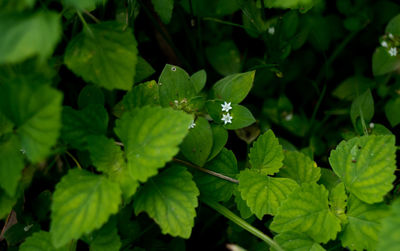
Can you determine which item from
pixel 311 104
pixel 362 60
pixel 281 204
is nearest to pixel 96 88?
pixel 281 204

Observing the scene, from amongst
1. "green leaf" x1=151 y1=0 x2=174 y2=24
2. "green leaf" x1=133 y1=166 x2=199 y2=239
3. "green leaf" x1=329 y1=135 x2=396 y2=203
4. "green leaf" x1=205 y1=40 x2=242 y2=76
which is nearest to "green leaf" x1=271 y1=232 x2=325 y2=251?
"green leaf" x1=329 y1=135 x2=396 y2=203

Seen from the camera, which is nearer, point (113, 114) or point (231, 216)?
point (231, 216)

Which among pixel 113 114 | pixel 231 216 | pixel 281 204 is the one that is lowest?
pixel 231 216

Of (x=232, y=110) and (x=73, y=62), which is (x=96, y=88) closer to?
(x=73, y=62)

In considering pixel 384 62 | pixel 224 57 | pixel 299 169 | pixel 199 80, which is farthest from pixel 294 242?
pixel 384 62

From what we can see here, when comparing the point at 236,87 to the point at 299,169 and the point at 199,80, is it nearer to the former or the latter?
the point at 199,80

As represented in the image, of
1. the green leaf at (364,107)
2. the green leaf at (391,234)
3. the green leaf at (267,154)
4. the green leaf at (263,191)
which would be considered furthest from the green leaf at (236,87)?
the green leaf at (391,234)

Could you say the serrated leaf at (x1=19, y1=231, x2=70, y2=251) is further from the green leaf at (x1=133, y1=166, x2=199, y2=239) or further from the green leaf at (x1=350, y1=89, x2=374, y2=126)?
the green leaf at (x1=350, y1=89, x2=374, y2=126)
